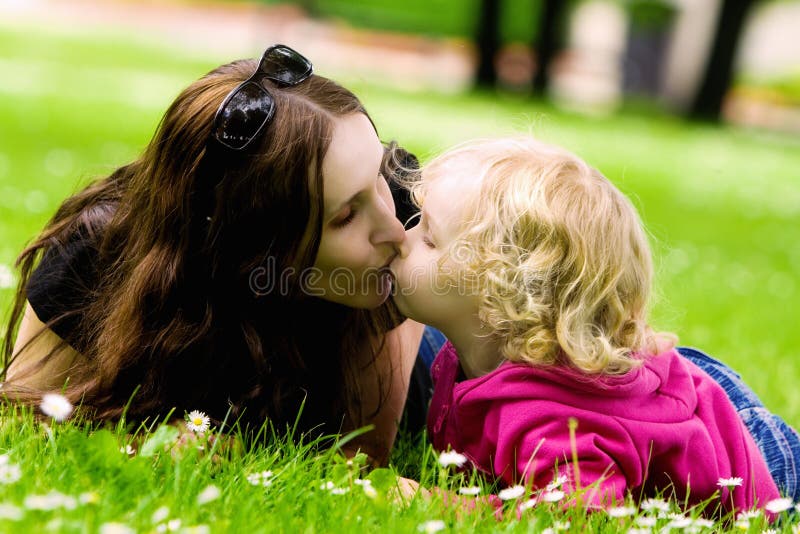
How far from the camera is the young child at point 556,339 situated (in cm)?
229

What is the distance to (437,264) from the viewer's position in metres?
2.49

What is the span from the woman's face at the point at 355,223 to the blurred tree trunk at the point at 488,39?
17.8 metres

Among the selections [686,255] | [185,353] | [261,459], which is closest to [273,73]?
[185,353]

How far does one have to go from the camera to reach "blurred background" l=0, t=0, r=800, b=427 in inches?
213

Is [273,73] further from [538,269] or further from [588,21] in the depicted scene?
[588,21]

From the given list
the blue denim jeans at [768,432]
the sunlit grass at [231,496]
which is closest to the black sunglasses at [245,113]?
the sunlit grass at [231,496]

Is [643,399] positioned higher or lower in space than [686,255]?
higher

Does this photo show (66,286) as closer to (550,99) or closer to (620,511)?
(620,511)

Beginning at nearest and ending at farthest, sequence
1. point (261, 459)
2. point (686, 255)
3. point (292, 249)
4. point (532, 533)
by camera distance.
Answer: point (532, 533)
point (261, 459)
point (292, 249)
point (686, 255)

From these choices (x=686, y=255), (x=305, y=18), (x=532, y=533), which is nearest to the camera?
(x=532, y=533)

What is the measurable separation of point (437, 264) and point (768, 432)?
1.07m

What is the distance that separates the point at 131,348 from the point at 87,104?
9.94 metres

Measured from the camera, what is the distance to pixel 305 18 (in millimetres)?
26250

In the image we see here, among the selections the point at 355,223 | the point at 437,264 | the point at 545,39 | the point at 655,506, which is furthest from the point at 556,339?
the point at 545,39
